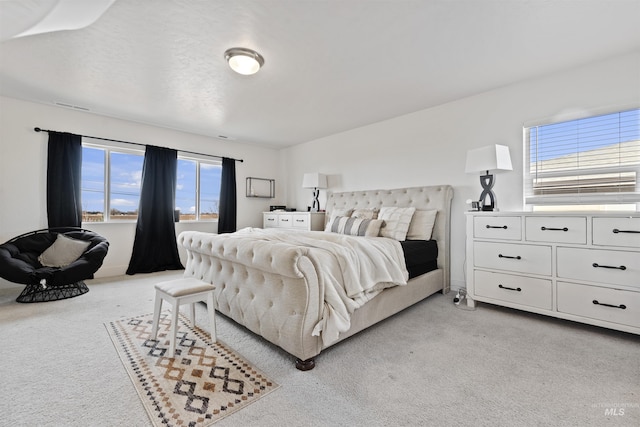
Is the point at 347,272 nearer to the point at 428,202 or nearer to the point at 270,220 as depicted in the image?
the point at 428,202

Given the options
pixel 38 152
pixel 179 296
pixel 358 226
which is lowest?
pixel 179 296

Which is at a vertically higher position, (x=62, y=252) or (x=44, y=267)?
(x=62, y=252)

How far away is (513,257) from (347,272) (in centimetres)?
171

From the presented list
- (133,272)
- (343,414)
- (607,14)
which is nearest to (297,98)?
(607,14)

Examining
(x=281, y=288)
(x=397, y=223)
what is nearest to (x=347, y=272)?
(x=281, y=288)

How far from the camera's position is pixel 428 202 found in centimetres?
369

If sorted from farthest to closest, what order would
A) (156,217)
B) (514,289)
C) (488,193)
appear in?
(156,217)
(488,193)
(514,289)

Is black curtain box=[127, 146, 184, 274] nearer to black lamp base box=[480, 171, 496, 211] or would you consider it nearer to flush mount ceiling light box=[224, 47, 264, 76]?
flush mount ceiling light box=[224, 47, 264, 76]

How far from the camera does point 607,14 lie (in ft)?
6.66

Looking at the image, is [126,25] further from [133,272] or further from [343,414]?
[133,272]

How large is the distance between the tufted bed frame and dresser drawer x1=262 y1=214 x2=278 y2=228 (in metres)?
2.46

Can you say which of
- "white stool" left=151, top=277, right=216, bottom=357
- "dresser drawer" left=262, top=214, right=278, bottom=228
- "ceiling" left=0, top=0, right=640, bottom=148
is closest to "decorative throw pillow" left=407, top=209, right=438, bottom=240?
"ceiling" left=0, top=0, right=640, bottom=148

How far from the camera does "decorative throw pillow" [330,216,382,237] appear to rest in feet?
11.1

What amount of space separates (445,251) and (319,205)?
2550 mm
